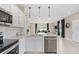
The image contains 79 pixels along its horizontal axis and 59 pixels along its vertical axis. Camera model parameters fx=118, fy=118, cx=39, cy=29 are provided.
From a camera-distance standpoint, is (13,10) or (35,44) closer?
(13,10)

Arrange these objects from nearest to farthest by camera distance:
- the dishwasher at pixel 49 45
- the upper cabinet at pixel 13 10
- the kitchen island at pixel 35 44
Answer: the upper cabinet at pixel 13 10, the kitchen island at pixel 35 44, the dishwasher at pixel 49 45

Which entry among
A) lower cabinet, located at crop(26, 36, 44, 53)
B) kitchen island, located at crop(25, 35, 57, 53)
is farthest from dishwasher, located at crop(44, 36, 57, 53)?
lower cabinet, located at crop(26, 36, 44, 53)

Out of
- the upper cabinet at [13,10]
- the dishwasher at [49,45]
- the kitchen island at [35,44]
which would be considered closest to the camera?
the upper cabinet at [13,10]

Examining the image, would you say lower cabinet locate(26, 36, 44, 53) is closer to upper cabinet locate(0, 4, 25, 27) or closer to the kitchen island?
the kitchen island

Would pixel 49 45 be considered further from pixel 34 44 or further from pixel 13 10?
pixel 13 10

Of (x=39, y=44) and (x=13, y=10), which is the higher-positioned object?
(x=13, y=10)

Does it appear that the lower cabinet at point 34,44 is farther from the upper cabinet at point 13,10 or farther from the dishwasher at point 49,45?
the upper cabinet at point 13,10

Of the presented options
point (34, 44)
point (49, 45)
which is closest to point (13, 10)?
point (34, 44)

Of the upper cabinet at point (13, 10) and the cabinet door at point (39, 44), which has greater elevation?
the upper cabinet at point (13, 10)

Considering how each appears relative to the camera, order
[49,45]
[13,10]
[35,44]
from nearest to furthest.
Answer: [13,10] → [35,44] → [49,45]

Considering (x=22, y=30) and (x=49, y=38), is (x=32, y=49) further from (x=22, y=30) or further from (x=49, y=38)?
(x=22, y=30)

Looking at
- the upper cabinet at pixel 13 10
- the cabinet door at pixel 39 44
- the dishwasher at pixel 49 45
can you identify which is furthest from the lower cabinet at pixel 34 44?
the upper cabinet at pixel 13 10

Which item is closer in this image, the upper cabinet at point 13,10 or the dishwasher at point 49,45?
the upper cabinet at point 13,10

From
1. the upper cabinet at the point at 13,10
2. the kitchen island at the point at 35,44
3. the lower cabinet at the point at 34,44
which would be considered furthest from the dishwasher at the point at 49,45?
the upper cabinet at the point at 13,10
